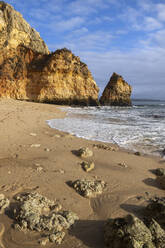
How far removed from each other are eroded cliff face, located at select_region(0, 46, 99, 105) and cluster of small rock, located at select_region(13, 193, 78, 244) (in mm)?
22554

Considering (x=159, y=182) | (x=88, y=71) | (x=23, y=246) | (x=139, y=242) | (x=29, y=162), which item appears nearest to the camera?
(x=139, y=242)

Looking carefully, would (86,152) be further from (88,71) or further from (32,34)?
(32,34)

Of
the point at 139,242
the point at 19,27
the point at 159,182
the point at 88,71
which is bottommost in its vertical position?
the point at 159,182

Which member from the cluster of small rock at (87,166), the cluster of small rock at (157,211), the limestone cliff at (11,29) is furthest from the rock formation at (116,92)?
the cluster of small rock at (157,211)

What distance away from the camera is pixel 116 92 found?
36.2 metres

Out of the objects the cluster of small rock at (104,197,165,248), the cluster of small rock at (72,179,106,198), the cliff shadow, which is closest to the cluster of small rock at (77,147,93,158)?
the cluster of small rock at (72,179,106,198)

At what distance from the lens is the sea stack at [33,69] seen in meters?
22.2

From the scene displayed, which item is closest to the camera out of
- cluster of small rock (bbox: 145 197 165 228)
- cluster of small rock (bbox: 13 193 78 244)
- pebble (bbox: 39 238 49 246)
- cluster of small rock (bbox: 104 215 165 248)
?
cluster of small rock (bbox: 104 215 165 248)

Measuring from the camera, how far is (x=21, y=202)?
1.91m

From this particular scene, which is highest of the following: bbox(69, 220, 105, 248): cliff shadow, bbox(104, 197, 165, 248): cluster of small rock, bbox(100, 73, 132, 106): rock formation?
bbox(100, 73, 132, 106): rock formation

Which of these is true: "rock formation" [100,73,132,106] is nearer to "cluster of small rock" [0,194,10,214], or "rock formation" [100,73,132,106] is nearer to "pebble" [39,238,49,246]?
"cluster of small rock" [0,194,10,214]

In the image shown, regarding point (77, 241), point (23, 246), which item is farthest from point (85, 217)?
point (23, 246)

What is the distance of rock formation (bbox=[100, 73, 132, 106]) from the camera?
3584 centimetres

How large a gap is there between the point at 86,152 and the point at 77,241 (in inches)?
88.1
